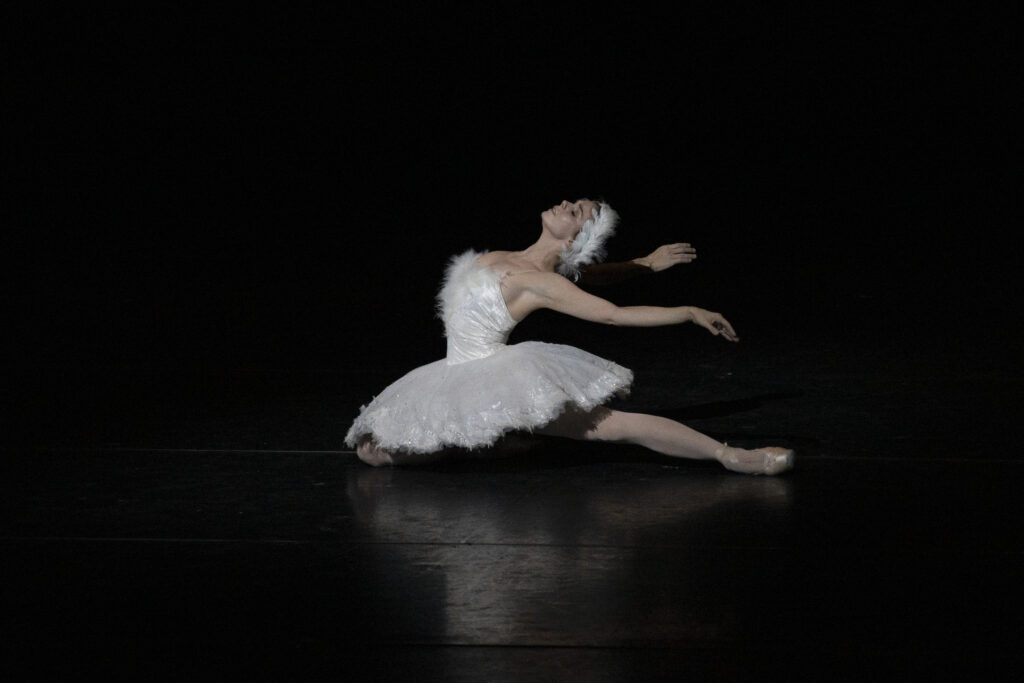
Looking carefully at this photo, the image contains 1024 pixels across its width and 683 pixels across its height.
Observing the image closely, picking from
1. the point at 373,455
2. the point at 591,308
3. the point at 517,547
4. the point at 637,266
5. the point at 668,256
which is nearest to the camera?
the point at 517,547

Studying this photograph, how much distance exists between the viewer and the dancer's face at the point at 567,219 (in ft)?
10.8

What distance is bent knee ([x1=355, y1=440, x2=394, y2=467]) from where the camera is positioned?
3195 mm

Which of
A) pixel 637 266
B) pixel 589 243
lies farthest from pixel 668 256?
pixel 589 243

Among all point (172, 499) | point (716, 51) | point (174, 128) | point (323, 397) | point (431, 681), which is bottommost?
point (431, 681)

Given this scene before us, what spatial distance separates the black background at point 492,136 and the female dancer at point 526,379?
457 cm

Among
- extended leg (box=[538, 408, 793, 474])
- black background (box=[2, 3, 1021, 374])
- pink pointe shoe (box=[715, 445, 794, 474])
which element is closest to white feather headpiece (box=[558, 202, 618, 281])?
extended leg (box=[538, 408, 793, 474])

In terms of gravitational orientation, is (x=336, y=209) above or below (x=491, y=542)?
above

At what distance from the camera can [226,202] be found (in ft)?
30.9

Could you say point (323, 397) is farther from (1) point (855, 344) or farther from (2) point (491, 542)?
(1) point (855, 344)

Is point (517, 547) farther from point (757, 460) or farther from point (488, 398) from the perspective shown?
point (757, 460)

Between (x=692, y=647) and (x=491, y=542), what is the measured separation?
2.27 ft

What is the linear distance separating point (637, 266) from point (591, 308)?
53 centimetres

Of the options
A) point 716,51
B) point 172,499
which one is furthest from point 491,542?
point 716,51

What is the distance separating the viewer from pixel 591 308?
3.00 metres
